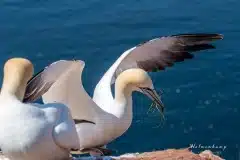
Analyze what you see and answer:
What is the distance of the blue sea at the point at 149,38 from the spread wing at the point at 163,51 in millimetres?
1656

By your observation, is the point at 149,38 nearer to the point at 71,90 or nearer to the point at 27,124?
the point at 71,90

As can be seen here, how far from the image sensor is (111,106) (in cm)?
585

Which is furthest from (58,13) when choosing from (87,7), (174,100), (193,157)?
(193,157)

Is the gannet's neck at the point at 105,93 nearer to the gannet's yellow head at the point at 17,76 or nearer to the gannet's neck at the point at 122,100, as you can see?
the gannet's neck at the point at 122,100

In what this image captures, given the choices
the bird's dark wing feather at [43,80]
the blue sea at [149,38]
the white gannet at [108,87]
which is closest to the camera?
the bird's dark wing feather at [43,80]

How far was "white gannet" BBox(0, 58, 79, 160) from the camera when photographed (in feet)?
14.4

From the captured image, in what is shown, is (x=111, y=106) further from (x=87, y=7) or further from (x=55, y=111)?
(x=87, y=7)

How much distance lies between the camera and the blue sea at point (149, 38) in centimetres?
813

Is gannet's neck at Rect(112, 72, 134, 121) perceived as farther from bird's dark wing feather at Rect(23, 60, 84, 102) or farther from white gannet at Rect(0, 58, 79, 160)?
white gannet at Rect(0, 58, 79, 160)

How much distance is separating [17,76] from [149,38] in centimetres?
554

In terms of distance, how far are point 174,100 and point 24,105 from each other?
429 cm

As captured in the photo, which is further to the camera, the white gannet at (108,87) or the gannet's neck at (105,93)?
the gannet's neck at (105,93)

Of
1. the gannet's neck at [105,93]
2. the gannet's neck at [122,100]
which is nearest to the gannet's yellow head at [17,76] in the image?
the gannet's neck at [122,100]

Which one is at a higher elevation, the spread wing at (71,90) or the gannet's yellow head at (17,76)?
the gannet's yellow head at (17,76)
